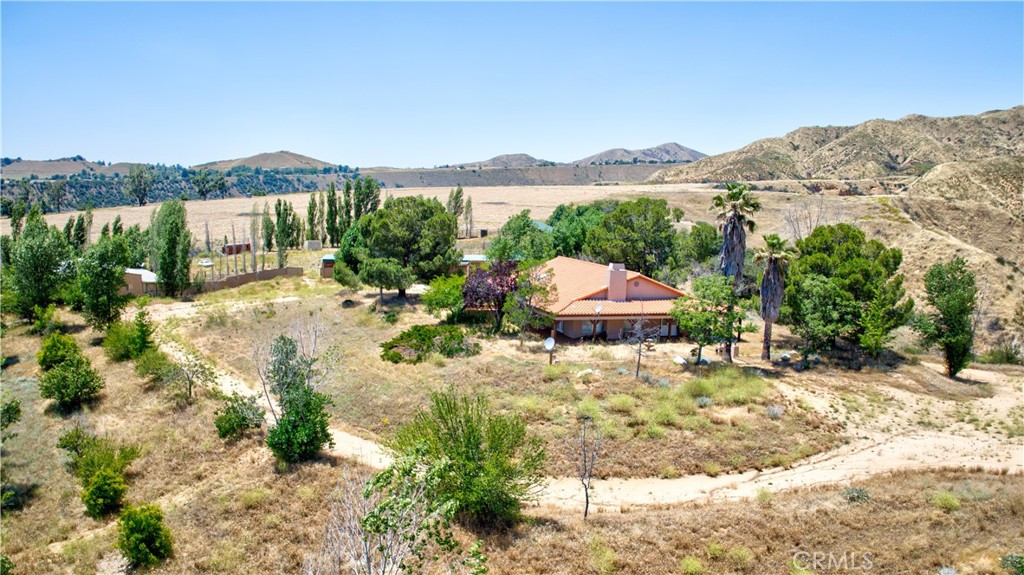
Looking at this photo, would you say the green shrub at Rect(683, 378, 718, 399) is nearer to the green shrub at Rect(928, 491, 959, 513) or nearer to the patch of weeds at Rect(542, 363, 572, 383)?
the patch of weeds at Rect(542, 363, 572, 383)

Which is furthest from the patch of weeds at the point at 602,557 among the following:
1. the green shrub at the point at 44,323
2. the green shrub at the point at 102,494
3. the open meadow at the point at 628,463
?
the green shrub at the point at 44,323

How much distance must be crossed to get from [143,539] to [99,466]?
212 inches

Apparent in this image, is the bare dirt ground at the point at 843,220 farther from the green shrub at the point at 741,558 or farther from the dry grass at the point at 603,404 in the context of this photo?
the green shrub at the point at 741,558

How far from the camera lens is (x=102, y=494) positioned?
16.9 meters

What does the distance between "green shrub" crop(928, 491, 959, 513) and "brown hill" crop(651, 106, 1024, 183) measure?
123014 millimetres

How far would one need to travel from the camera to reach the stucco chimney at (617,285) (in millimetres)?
37906

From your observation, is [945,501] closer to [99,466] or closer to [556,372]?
[556,372]

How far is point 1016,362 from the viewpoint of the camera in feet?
124

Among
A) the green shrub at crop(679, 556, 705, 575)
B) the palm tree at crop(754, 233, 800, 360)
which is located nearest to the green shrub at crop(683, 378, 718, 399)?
the palm tree at crop(754, 233, 800, 360)

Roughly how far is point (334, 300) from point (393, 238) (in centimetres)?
717

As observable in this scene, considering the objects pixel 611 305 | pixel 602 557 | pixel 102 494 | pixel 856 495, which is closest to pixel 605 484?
pixel 602 557

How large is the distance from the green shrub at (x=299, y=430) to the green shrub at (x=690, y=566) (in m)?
11.9

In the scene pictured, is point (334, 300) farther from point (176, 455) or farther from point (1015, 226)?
point (1015, 226)

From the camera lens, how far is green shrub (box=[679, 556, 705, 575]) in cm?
1367
